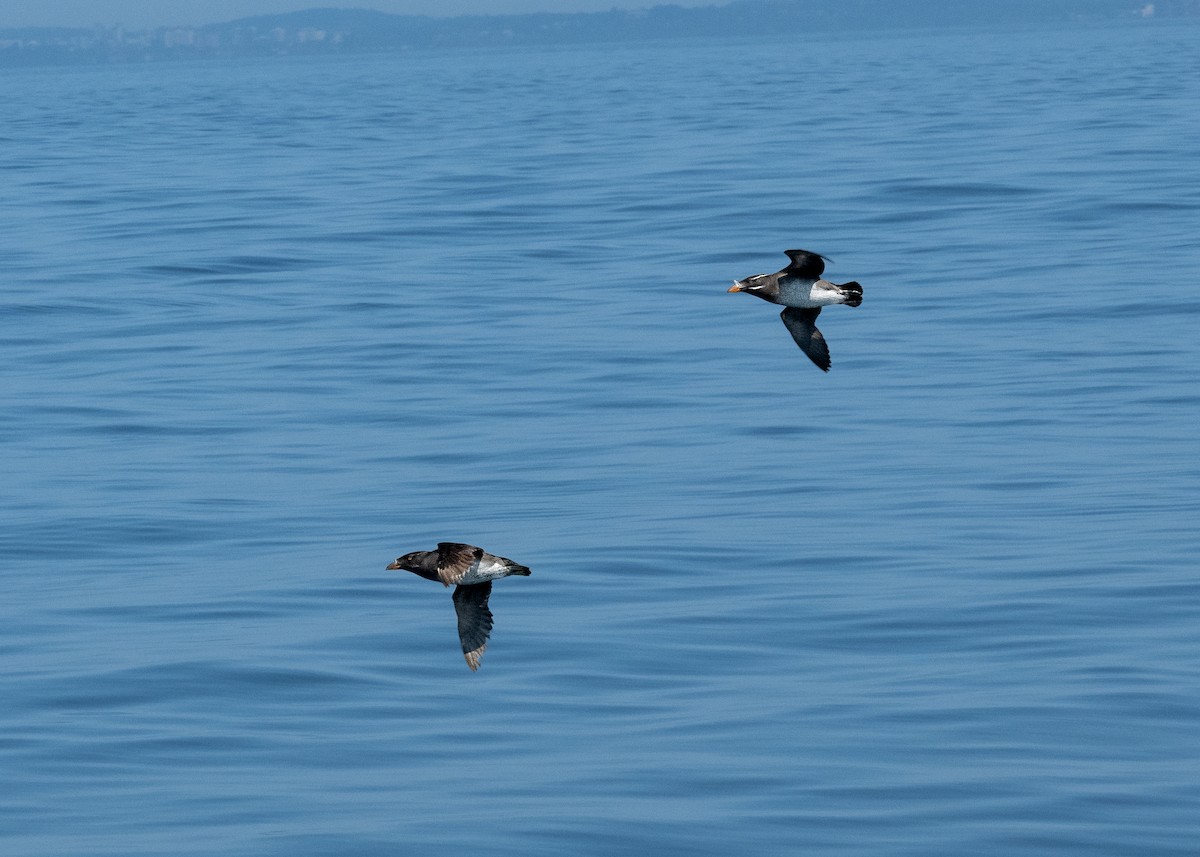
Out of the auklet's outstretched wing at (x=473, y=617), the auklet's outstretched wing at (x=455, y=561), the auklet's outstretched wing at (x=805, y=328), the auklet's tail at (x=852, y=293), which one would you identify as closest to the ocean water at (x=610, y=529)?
the auklet's outstretched wing at (x=473, y=617)

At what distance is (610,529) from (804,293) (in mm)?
7652

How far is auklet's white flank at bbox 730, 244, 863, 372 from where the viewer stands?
1225 centimetres

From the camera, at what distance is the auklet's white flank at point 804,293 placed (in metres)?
12.2

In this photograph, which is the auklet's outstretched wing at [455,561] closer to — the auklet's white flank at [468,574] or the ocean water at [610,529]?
the auklet's white flank at [468,574]

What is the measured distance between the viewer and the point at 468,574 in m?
11.4

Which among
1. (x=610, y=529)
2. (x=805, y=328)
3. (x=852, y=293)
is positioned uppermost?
(x=852, y=293)

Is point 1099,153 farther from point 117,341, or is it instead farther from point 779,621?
point 779,621

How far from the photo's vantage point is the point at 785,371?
28891mm

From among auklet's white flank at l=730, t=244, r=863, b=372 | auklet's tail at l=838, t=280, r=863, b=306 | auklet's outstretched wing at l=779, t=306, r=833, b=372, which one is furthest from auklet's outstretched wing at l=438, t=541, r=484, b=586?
auklet's outstretched wing at l=779, t=306, r=833, b=372

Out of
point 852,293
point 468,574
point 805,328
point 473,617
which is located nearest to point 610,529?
point 805,328

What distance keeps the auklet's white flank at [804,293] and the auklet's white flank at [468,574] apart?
2092 millimetres

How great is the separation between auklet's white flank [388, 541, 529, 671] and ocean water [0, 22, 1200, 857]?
1.60 meters

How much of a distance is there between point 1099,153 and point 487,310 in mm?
27218

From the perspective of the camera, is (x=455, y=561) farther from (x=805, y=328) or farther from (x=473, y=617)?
(x=805, y=328)
